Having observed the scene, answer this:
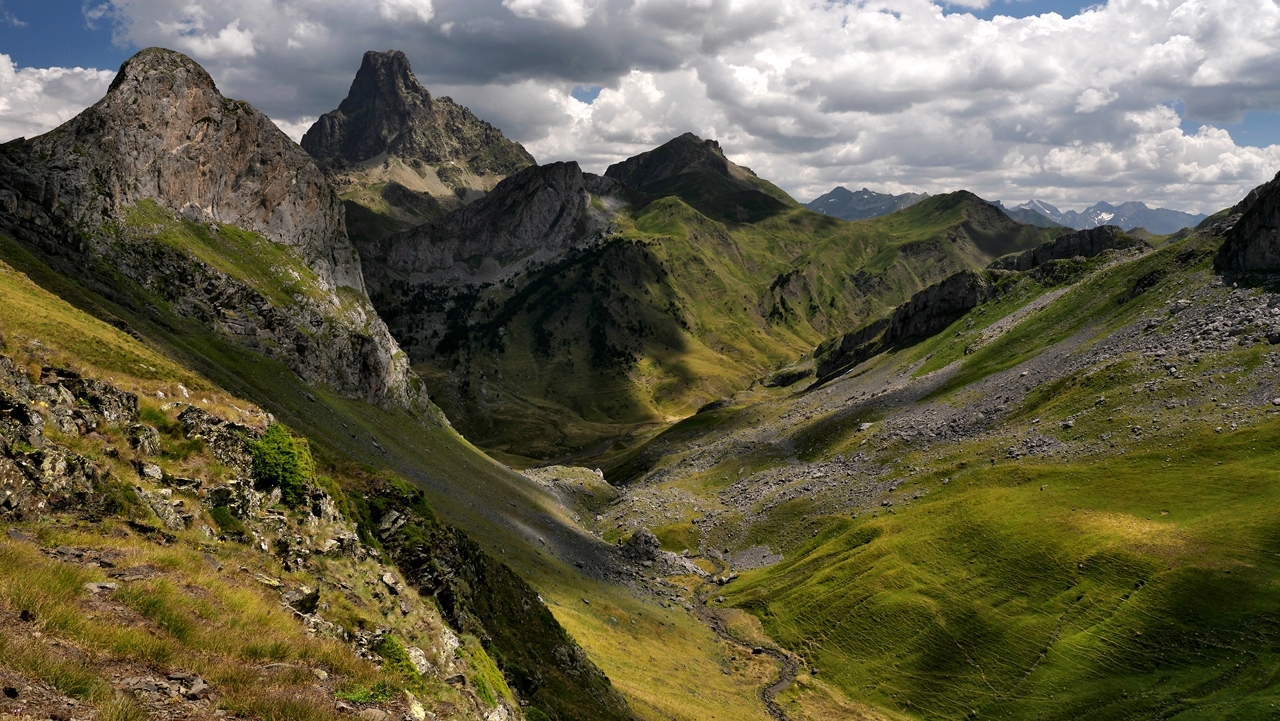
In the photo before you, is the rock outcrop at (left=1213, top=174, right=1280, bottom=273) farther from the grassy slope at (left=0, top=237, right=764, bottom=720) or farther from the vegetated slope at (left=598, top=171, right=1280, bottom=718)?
the grassy slope at (left=0, top=237, right=764, bottom=720)

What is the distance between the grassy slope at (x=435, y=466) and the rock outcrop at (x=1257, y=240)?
9919 centimetres

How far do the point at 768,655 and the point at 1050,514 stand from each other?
1254 inches

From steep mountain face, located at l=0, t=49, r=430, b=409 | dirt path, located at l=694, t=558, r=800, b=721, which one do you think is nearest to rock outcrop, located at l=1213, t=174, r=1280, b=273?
dirt path, located at l=694, t=558, r=800, b=721

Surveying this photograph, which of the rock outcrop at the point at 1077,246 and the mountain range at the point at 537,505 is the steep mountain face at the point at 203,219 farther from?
the rock outcrop at the point at 1077,246

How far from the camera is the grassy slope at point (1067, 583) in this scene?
159 ft

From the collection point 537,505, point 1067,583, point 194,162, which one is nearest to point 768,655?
point 1067,583

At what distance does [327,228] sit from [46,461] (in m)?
112

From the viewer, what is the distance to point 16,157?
70750mm

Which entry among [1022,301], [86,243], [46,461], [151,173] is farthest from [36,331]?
[1022,301]

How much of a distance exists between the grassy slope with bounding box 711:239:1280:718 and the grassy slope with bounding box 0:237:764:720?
1425cm

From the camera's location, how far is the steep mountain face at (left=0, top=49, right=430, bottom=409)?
71312mm

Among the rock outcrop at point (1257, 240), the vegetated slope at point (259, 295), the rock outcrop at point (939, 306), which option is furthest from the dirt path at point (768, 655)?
the rock outcrop at point (939, 306)

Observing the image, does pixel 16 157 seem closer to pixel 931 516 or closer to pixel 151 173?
pixel 151 173

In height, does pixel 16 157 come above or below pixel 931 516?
above
